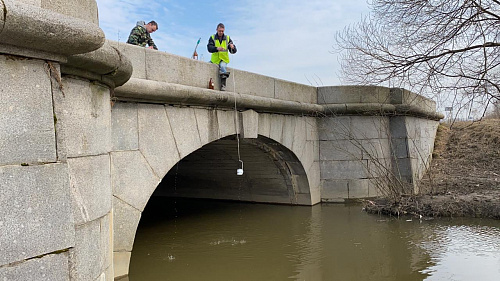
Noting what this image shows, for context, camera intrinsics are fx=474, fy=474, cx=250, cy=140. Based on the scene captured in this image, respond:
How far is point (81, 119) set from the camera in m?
2.60

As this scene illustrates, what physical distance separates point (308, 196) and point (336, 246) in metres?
3.13

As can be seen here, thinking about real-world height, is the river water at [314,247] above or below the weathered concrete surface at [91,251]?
below

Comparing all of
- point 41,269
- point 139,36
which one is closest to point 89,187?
point 41,269

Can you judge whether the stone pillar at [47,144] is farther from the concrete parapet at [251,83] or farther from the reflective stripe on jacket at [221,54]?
the concrete parapet at [251,83]

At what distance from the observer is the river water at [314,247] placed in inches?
199

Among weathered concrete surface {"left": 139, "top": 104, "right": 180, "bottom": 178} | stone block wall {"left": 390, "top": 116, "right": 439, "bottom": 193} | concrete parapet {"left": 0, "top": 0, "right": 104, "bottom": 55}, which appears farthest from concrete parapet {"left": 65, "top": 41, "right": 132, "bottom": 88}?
stone block wall {"left": 390, "top": 116, "right": 439, "bottom": 193}

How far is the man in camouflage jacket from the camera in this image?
588 centimetres

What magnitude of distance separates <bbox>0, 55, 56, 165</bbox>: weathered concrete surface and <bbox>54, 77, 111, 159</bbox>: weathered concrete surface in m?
0.09

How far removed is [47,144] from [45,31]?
0.49 m

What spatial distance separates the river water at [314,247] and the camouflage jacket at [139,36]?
267 cm

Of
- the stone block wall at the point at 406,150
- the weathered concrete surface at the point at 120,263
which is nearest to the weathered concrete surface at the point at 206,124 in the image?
the weathered concrete surface at the point at 120,263

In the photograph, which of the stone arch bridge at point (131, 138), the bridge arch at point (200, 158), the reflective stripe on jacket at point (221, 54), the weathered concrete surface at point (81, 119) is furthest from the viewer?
the reflective stripe on jacket at point (221, 54)

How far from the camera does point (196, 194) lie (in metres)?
11.1

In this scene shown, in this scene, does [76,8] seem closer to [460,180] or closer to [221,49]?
[221,49]
